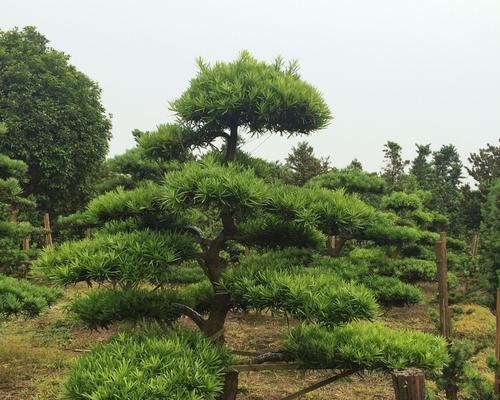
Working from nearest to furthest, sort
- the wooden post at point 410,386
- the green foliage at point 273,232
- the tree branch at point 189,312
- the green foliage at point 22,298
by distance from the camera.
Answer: the wooden post at point 410,386 < the tree branch at point 189,312 < the green foliage at point 273,232 < the green foliage at point 22,298

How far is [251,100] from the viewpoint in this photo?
3.92 metres

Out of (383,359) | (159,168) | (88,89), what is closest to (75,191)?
(88,89)

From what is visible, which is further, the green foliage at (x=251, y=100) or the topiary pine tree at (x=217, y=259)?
the green foliage at (x=251, y=100)

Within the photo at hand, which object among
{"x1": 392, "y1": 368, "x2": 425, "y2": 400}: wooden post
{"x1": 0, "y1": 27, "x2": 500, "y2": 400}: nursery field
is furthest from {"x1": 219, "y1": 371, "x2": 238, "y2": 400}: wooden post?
{"x1": 392, "y1": 368, "x2": 425, "y2": 400}: wooden post

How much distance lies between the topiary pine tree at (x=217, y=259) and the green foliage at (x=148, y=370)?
0.04 ft

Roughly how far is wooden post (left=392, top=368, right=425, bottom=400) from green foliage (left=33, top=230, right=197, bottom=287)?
6.22 feet

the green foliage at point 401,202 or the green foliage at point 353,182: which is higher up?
the green foliage at point 353,182

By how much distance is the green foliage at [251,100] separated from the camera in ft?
12.9

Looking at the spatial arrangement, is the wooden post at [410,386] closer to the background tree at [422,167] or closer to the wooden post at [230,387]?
the wooden post at [230,387]

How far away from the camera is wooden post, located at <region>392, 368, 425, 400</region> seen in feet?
10.6

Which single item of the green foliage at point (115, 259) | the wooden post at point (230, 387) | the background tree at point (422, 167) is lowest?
the wooden post at point (230, 387)

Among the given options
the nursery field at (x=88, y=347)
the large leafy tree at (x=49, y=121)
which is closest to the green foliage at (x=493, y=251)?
the nursery field at (x=88, y=347)

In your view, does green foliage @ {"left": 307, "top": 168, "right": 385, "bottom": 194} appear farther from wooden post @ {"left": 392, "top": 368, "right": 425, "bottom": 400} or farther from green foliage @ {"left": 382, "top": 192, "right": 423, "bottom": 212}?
wooden post @ {"left": 392, "top": 368, "right": 425, "bottom": 400}

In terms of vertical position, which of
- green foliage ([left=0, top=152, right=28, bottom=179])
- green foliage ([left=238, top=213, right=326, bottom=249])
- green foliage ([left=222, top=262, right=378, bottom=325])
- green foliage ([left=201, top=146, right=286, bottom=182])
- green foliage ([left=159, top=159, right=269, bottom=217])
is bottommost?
green foliage ([left=222, top=262, right=378, bottom=325])
